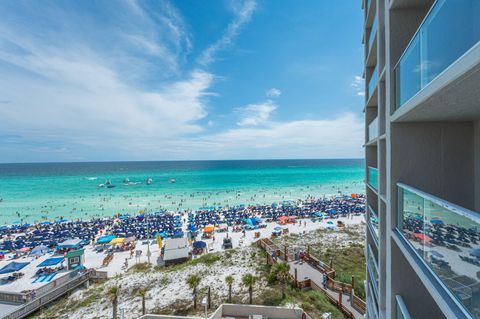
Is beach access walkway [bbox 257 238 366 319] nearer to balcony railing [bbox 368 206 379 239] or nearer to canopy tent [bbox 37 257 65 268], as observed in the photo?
balcony railing [bbox 368 206 379 239]

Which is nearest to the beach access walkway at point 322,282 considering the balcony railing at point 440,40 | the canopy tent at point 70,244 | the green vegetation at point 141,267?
the green vegetation at point 141,267

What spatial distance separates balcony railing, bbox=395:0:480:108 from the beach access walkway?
14.2m

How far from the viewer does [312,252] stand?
2244 centimetres

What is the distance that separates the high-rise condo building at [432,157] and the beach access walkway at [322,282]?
838 cm

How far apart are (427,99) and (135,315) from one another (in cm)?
1725

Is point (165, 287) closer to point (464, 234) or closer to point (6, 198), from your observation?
point (464, 234)

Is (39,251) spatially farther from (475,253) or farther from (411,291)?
(475,253)

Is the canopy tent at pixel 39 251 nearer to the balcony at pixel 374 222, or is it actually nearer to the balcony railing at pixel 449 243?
the balcony at pixel 374 222

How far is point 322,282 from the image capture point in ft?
53.2

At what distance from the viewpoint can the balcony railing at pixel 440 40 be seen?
2434 mm

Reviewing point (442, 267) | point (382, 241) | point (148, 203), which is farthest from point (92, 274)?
point (148, 203)

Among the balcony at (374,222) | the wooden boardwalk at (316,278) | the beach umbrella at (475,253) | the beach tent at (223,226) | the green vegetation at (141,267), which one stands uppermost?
the beach umbrella at (475,253)

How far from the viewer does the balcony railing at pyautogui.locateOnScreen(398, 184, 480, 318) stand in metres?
2.49

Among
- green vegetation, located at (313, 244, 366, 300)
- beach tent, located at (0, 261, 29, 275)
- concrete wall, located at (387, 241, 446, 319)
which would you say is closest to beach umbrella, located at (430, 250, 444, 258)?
concrete wall, located at (387, 241, 446, 319)
